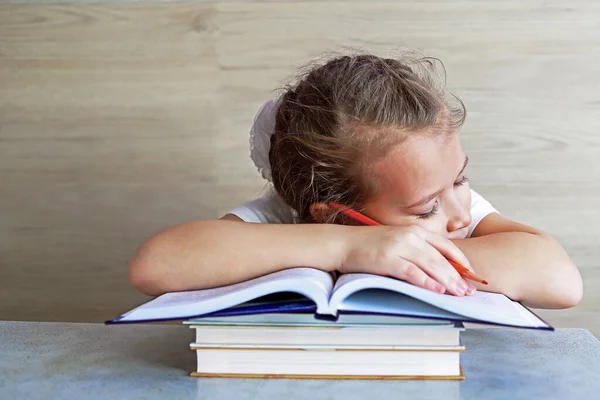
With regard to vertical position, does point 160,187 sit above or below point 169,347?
below

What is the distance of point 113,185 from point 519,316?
126 centimetres

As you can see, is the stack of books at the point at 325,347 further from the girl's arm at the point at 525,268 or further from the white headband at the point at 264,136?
the white headband at the point at 264,136

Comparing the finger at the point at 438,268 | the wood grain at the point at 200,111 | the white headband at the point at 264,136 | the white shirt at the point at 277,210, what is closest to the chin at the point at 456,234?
the white shirt at the point at 277,210

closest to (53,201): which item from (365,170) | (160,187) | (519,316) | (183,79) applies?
(160,187)

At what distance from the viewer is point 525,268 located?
897 millimetres

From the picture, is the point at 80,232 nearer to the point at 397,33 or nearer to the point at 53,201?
the point at 53,201

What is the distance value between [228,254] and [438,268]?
234 millimetres

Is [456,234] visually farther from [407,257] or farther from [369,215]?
[407,257]

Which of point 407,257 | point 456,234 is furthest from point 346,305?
point 456,234

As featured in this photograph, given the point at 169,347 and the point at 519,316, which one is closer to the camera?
the point at 519,316

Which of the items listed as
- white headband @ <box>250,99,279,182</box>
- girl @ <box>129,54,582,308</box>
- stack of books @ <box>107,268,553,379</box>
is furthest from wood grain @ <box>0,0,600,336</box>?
stack of books @ <box>107,268,553,379</box>

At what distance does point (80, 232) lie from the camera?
5.80 ft

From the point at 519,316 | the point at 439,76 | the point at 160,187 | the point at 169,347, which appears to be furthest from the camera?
the point at 160,187

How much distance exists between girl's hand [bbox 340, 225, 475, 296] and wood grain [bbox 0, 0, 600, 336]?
89 cm
